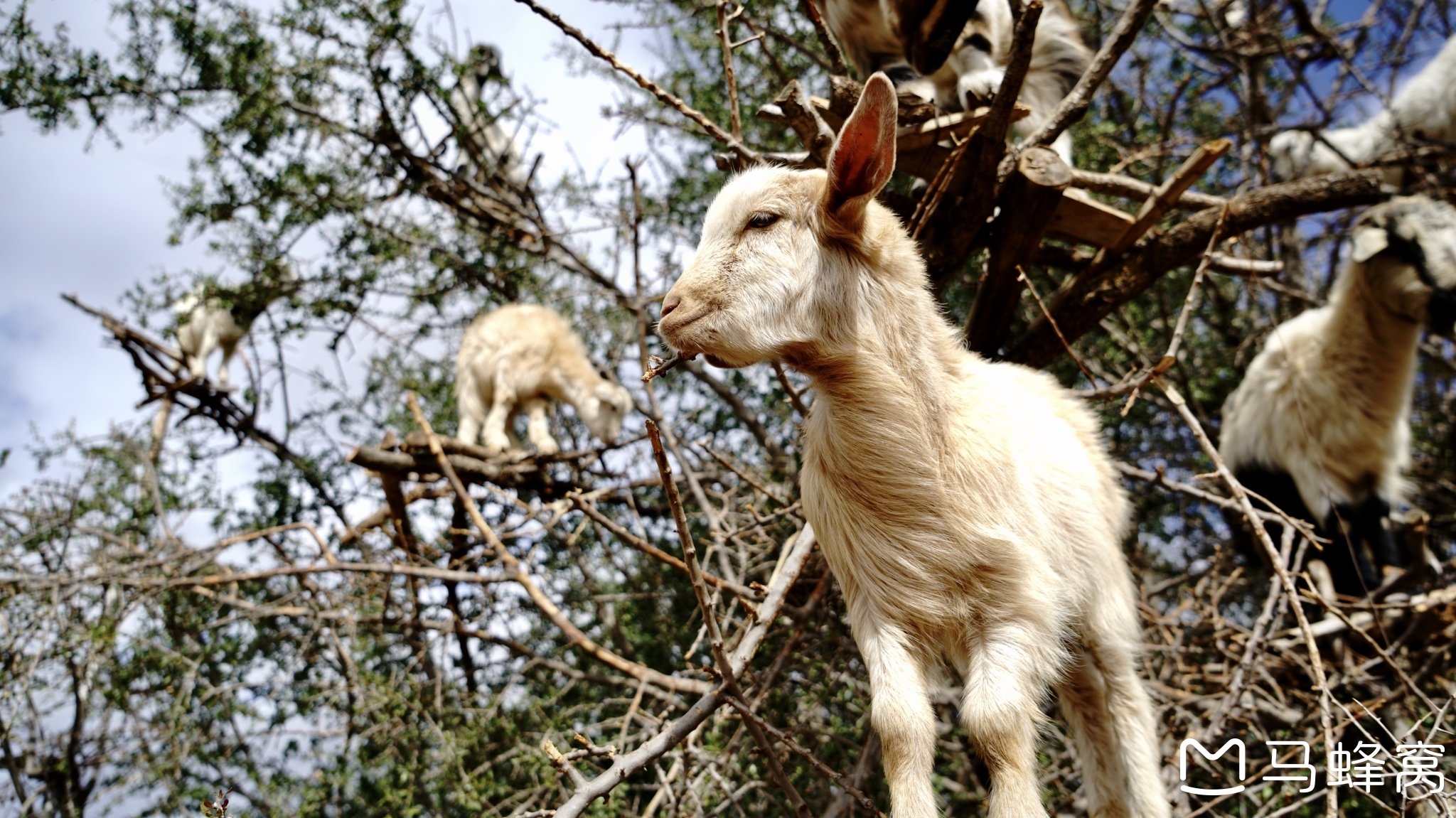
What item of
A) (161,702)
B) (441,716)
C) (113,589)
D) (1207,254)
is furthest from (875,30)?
(161,702)

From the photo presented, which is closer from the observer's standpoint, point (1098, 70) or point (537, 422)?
point (1098, 70)

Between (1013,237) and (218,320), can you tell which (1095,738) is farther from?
(218,320)

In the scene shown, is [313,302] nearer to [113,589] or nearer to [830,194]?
[113,589]

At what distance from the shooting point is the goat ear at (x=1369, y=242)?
5055 millimetres

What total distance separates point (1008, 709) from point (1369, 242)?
4.67m

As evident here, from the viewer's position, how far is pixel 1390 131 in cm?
636

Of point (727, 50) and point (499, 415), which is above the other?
point (499, 415)

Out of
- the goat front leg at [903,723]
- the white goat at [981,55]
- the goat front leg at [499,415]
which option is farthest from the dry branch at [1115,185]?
the goat front leg at [499,415]

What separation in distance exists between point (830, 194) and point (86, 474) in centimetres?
648

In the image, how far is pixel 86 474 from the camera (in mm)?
6344

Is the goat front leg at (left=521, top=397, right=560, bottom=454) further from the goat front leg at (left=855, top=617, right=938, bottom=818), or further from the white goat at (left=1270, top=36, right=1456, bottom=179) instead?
the white goat at (left=1270, top=36, right=1456, bottom=179)

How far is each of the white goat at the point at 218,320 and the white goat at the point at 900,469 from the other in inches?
186

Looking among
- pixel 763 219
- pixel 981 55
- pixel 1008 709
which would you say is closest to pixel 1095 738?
pixel 1008 709

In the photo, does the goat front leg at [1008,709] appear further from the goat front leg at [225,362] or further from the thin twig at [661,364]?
the goat front leg at [225,362]
